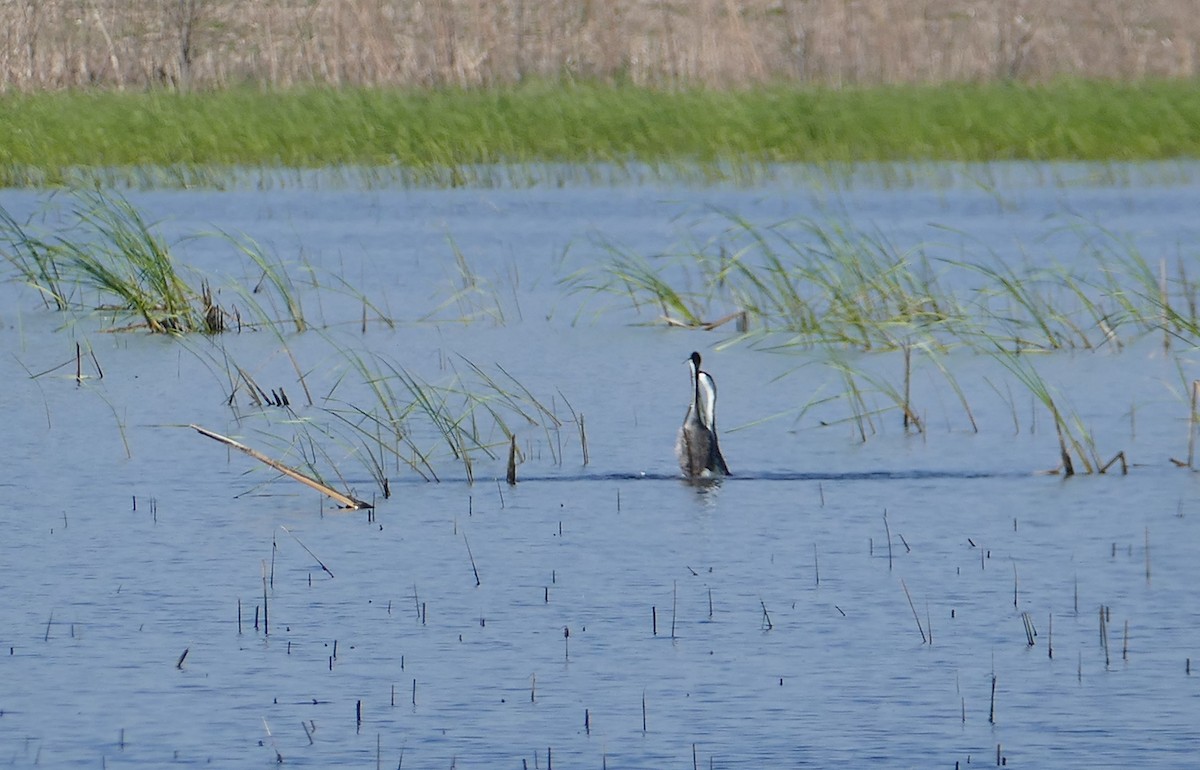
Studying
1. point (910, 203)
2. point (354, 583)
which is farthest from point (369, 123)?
point (354, 583)

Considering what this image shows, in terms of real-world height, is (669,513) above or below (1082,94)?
above

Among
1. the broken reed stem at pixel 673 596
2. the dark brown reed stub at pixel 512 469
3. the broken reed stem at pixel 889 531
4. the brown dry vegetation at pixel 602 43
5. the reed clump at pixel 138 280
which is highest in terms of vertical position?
the broken reed stem at pixel 673 596

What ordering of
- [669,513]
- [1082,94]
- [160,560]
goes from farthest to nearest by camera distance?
[1082,94], [669,513], [160,560]

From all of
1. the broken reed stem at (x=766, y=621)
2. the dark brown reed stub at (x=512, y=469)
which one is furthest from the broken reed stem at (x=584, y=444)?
the broken reed stem at (x=766, y=621)

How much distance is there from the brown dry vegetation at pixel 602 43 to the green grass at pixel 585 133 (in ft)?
7.87

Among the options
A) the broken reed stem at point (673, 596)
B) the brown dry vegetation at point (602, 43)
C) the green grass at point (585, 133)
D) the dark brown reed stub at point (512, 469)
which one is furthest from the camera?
the brown dry vegetation at point (602, 43)

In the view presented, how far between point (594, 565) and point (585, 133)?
1476cm

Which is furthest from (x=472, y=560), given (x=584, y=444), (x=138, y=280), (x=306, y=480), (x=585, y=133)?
(x=585, y=133)

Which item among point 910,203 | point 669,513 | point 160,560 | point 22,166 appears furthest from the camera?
point 22,166

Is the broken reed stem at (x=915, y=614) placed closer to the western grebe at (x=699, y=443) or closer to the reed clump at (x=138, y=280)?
the western grebe at (x=699, y=443)

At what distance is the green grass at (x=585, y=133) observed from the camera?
69.5 ft

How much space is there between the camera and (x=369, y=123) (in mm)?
21281

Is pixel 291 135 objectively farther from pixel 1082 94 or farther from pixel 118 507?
pixel 118 507

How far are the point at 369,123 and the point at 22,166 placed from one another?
3167 mm
